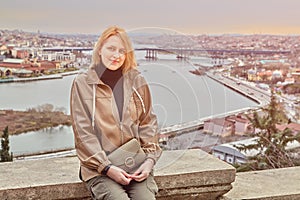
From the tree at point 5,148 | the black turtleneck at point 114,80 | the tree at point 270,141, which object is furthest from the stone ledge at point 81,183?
the tree at point 270,141

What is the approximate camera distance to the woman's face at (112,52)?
1501 mm

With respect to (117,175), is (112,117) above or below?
above

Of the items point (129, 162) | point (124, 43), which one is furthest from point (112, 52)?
point (129, 162)

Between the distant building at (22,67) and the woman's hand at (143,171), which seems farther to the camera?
the distant building at (22,67)

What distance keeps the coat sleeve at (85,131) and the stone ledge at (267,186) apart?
0.64 m

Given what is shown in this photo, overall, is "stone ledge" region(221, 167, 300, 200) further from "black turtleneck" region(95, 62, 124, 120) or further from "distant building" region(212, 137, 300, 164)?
"distant building" region(212, 137, 300, 164)

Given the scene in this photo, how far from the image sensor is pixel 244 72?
10.0 ft

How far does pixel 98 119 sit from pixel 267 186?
3.11ft

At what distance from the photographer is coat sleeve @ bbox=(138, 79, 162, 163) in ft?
5.10

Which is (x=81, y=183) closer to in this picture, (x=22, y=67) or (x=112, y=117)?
(x=112, y=117)

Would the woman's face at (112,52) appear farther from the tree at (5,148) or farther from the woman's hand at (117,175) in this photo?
the tree at (5,148)

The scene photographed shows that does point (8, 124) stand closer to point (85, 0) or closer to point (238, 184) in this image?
point (85, 0)

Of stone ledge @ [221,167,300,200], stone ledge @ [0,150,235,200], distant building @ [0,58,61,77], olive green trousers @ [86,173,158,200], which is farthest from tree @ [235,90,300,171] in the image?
olive green trousers @ [86,173,158,200]

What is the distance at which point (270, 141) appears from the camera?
3.53 meters
